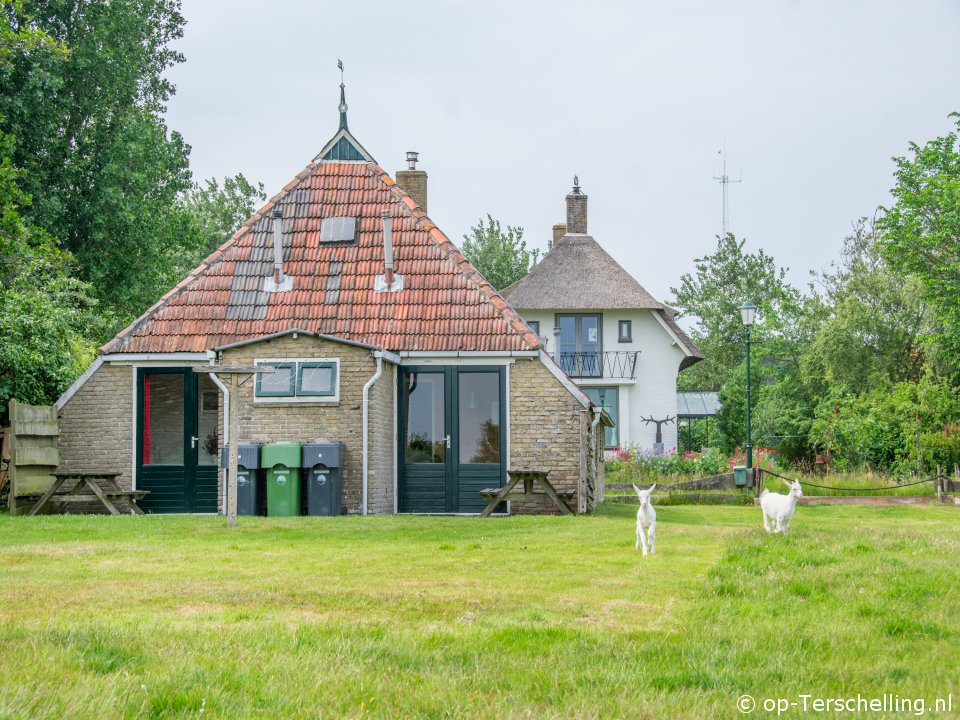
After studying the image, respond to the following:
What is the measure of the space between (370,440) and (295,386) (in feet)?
5.02

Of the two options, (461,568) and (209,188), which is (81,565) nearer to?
(461,568)

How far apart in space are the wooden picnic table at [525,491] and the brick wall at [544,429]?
34 centimetres

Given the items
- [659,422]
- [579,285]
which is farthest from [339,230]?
[659,422]

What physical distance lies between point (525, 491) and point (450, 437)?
1808mm

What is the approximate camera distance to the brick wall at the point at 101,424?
2139 cm

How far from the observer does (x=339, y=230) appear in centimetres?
2280

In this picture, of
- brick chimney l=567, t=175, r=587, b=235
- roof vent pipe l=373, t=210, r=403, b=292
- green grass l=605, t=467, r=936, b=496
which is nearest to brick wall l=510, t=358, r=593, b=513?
roof vent pipe l=373, t=210, r=403, b=292

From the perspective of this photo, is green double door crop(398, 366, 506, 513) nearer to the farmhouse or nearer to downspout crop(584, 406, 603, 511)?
the farmhouse

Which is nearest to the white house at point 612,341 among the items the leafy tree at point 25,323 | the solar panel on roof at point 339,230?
the solar panel on roof at point 339,230

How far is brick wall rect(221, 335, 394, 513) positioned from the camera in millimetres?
19750

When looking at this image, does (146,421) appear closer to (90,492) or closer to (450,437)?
(90,492)

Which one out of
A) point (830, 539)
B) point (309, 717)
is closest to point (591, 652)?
point (309, 717)

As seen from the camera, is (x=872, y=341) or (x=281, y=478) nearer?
(x=281, y=478)

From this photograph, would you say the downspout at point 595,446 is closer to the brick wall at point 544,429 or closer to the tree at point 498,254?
the brick wall at point 544,429
